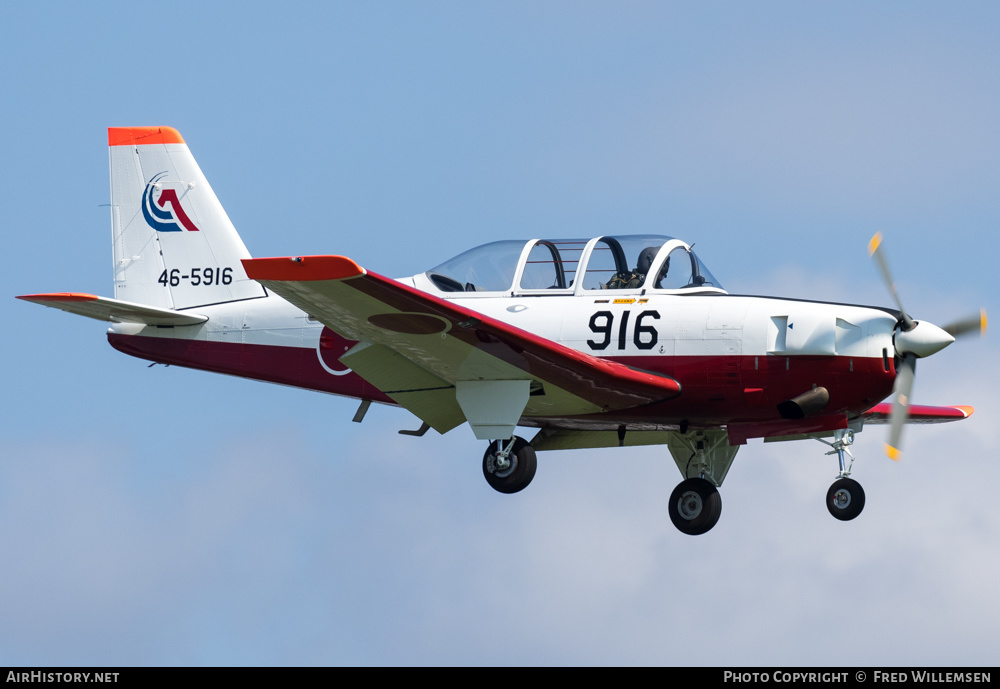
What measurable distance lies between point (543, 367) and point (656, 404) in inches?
69.1

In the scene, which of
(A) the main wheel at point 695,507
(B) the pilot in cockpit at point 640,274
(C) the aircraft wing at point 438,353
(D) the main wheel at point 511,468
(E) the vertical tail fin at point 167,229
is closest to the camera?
(C) the aircraft wing at point 438,353

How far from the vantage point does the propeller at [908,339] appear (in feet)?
62.5

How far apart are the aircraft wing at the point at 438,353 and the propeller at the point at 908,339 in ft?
9.16

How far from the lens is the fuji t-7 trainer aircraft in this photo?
19062 millimetres

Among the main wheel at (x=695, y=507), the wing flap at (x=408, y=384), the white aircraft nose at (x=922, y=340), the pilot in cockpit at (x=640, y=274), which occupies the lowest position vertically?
the main wheel at (x=695, y=507)

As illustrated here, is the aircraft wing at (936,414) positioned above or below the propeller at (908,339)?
below

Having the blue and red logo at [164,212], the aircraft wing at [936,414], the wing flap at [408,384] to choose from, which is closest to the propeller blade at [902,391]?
the aircraft wing at [936,414]

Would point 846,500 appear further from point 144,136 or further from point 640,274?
point 144,136

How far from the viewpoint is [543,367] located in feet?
63.6

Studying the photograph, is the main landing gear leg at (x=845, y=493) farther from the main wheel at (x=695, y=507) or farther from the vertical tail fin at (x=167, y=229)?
the vertical tail fin at (x=167, y=229)

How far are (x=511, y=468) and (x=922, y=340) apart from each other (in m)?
5.54

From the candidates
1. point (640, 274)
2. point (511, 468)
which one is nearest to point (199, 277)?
point (511, 468)
